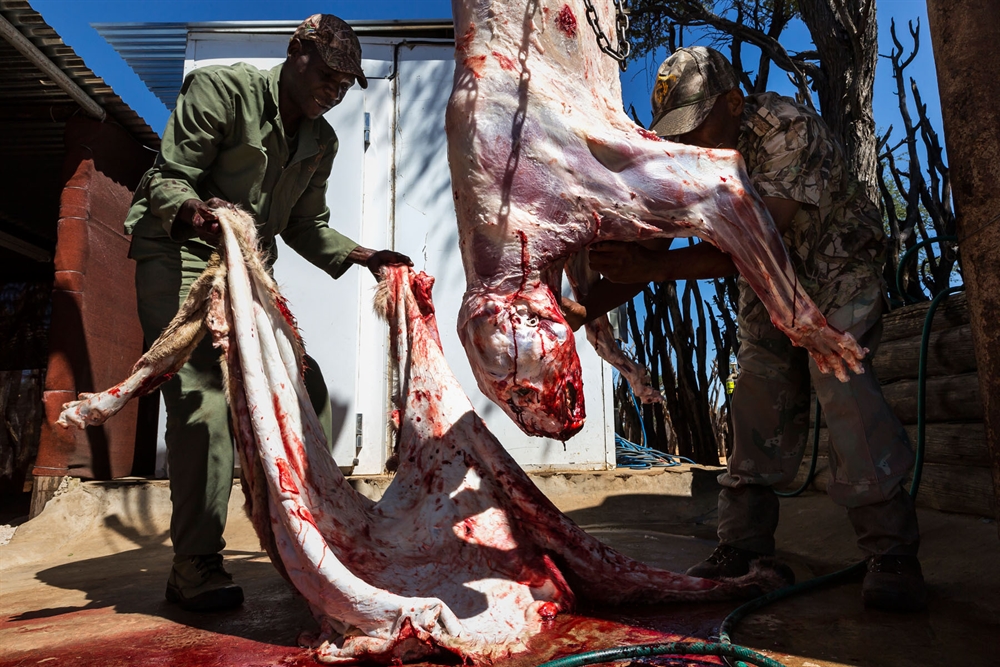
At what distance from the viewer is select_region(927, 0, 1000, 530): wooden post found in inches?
88.4


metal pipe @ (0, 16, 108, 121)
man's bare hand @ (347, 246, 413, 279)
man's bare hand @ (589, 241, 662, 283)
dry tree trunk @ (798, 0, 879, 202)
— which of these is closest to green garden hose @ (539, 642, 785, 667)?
man's bare hand @ (589, 241, 662, 283)

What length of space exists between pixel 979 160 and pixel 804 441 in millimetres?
1305

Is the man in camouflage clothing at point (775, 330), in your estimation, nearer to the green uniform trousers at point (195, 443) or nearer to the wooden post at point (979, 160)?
the wooden post at point (979, 160)

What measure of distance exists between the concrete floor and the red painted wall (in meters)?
0.54

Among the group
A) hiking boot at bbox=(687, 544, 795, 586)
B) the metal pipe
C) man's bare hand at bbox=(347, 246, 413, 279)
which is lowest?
hiking boot at bbox=(687, 544, 795, 586)

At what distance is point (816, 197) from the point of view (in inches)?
109

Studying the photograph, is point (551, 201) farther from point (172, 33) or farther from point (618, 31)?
point (172, 33)

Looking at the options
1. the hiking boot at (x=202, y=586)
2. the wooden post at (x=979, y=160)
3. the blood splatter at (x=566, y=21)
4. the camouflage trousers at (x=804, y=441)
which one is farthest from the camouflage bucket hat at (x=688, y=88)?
the hiking boot at (x=202, y=586)

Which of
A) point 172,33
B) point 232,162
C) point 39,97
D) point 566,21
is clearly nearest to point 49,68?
point 39,97

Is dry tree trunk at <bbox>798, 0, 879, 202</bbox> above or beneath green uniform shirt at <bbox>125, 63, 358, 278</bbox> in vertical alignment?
above

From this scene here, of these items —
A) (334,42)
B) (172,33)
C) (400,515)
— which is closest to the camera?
(400,515)

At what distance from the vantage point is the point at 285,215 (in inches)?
141

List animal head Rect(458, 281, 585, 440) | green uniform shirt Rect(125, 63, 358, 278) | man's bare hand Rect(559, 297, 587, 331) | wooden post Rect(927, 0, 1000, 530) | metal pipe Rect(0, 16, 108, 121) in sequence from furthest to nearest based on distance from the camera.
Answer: metal pipe Rect(0, 16, 108, 121) → green uniform shirt Rect(125, 63, 358, 278) → man's bare hand Rect(559, 297, 587, 331) → wooden post Rect(927, 0, 1000, 530) → animal head Rect(458, 281, 585, 440)

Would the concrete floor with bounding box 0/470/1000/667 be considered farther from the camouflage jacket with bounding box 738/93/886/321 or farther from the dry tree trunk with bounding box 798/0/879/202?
the dry tree trunk with bounding box 798/0/879/202
